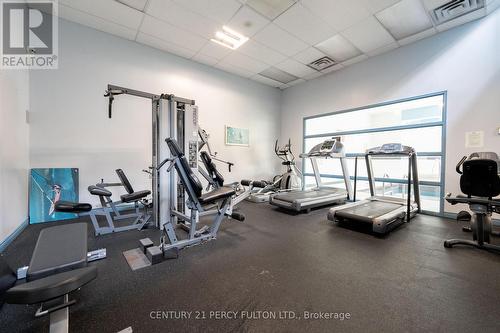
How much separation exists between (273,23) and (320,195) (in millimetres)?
3662

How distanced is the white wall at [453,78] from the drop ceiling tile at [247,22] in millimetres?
2954

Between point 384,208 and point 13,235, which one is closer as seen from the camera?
point 13,235

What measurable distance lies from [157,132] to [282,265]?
2.70m

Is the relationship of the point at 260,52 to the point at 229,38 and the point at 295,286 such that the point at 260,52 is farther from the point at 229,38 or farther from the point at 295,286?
the point at 295,286

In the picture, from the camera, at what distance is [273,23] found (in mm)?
3740

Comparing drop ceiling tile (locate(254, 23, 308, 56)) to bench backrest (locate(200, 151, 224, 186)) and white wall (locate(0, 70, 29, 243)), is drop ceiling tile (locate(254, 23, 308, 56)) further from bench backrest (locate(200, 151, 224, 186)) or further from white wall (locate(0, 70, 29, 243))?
white wall (locate(0, 70, 29, 243))

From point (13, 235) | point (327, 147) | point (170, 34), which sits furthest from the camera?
point (327, 147)

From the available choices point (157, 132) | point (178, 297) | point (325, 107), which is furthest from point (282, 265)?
point (325, 107)

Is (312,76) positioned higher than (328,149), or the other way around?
(312,76)

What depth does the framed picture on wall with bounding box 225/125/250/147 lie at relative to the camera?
19.2 ft

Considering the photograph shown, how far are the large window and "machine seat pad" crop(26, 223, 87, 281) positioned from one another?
214 inches

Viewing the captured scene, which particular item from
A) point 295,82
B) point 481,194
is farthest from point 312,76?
point 481,194

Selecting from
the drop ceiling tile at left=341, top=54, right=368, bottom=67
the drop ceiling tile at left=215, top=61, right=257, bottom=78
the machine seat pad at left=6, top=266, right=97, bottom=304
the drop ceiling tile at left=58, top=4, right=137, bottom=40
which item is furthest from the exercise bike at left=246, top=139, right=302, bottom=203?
the machine seat pad at left=6, top=266, right=97, bottom=304

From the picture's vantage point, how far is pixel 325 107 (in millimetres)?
5938
